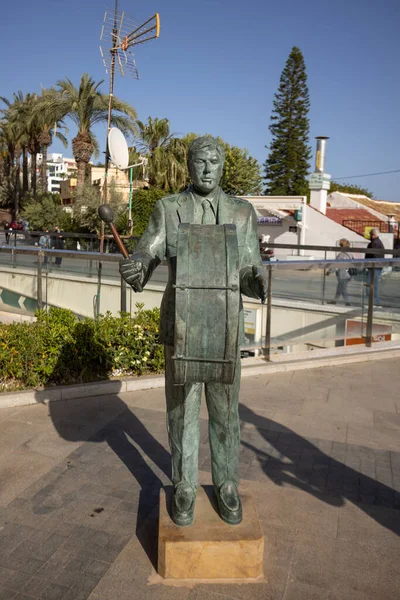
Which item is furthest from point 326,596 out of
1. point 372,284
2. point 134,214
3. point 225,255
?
point 134,214

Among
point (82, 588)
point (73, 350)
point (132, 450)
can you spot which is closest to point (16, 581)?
point (82, 588)

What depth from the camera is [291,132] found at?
4822cm

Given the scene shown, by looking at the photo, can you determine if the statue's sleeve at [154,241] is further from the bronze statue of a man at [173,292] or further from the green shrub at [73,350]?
the green shrub at [73,350]

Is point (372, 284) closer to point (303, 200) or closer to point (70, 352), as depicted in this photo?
point (70, 352)

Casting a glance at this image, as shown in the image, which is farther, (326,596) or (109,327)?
(109,327)

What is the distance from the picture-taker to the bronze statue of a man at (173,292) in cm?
298

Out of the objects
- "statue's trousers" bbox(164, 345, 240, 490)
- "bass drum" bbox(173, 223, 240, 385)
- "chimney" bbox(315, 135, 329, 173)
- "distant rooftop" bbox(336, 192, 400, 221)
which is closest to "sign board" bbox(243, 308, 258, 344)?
"statue's trousers" bbox(164, 345, 240, 490)

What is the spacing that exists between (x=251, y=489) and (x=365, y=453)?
1195 mm

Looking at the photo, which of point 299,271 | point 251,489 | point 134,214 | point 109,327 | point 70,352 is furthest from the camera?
point 134,214

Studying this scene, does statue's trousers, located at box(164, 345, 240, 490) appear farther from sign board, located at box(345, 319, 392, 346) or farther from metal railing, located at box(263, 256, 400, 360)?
sign board, located at box(345, 319, 392, 346)

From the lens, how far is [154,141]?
42094 millimetres

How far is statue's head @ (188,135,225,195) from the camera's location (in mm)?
2948

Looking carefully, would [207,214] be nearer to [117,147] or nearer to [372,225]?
[117,147]

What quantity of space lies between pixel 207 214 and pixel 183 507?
5.38 ft
